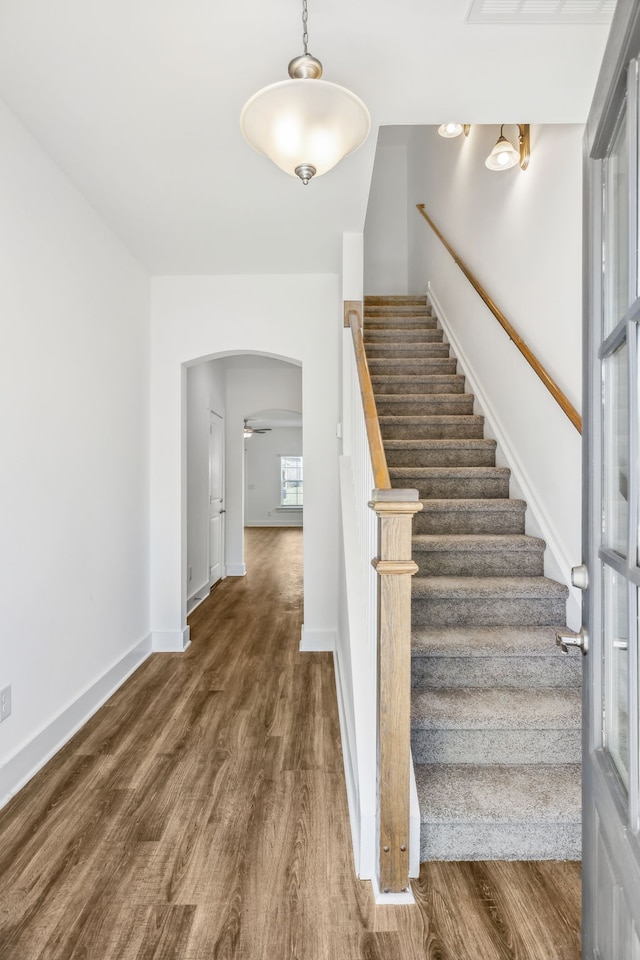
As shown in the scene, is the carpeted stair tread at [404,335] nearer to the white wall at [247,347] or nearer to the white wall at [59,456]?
the white wall at [247,347]

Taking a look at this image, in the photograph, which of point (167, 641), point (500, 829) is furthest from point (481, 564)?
point (167, 641)

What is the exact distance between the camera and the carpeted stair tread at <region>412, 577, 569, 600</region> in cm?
268

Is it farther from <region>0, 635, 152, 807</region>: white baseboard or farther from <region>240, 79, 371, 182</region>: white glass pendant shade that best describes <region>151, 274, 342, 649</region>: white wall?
<region>240, 79, 371, 182</region>: white glass pendant shade

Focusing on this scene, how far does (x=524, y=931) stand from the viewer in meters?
1.61

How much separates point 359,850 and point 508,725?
738mm

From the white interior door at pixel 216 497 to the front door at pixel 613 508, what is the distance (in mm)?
5459

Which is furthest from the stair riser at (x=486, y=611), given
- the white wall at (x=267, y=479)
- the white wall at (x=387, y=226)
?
the white wall at (x=267, y=479)

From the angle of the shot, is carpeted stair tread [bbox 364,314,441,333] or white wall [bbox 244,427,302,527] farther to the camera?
white wall [bbox 244,427,302,527]

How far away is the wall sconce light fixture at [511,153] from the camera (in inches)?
122

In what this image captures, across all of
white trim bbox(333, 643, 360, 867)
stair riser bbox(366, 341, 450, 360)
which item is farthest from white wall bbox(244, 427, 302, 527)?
white trim bbox(333, 643, 360, 867)

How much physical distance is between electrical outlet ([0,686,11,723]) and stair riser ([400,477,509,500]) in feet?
7.40

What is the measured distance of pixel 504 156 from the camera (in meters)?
3.25

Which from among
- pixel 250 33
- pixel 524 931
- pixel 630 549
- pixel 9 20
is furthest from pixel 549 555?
pixel 9 20

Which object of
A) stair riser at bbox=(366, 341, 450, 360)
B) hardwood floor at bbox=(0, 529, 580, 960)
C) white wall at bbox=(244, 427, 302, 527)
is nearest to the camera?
hardwood floor at bbox=(0, 529, 580, 960)
